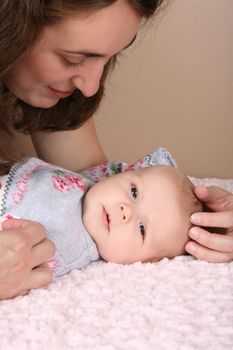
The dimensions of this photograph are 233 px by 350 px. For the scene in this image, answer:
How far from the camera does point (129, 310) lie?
105 centimetres

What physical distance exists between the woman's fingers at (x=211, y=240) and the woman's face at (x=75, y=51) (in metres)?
0.39

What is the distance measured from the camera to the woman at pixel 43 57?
1.08 m

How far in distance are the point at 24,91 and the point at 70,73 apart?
0.18 m

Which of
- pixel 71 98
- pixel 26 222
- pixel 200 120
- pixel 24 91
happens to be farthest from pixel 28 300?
pixel 200 120

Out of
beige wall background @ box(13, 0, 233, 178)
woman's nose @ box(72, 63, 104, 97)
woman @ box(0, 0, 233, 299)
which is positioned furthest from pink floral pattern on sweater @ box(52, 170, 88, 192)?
beige wall background @ box(13, 0, 233, 178)

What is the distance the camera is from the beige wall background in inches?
87.4

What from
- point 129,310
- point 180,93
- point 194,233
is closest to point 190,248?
point 194,233

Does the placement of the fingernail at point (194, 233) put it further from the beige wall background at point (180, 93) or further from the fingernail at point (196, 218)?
the beige wall background at point (180, 93)

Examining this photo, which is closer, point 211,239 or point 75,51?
point 75,51

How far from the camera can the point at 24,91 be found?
136cm

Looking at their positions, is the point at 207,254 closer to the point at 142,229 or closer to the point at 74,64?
the point at 142,229

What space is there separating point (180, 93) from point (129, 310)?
1383 millimetres

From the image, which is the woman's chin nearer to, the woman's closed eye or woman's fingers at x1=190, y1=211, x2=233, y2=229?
the woman's closed eye

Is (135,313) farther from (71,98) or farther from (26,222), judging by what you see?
(71,98)
